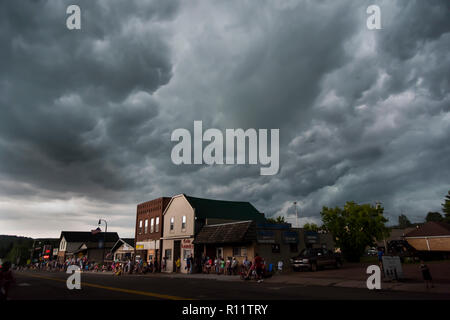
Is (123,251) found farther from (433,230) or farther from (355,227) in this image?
(433,230)

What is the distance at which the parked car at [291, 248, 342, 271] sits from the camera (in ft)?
81.7

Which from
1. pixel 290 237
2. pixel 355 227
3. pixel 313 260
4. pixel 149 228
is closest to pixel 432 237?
pixel 355 227

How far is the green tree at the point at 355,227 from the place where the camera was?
3769 cm

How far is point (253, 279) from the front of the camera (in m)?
21.6

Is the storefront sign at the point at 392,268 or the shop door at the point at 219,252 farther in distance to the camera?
the shop door at the point at 219,252

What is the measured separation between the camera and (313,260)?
82.0 feet

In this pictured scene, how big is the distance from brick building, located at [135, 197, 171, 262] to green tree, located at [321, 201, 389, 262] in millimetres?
21511

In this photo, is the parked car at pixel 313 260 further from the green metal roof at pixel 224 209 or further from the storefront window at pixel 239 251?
the green metal roof at pixel 224 209

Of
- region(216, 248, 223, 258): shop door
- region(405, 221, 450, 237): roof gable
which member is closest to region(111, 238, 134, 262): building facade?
region(216, 248, 223, 258): shop door

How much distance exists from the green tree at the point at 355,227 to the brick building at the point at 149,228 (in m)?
21.5

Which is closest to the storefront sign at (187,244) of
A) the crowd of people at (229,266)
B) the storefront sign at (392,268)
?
the crowd of people at (229,266)

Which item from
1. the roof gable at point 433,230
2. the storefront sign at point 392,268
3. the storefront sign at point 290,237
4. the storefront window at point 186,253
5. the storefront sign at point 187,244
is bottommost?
the storefront sign at point 392,268

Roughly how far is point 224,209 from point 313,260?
16200mm
